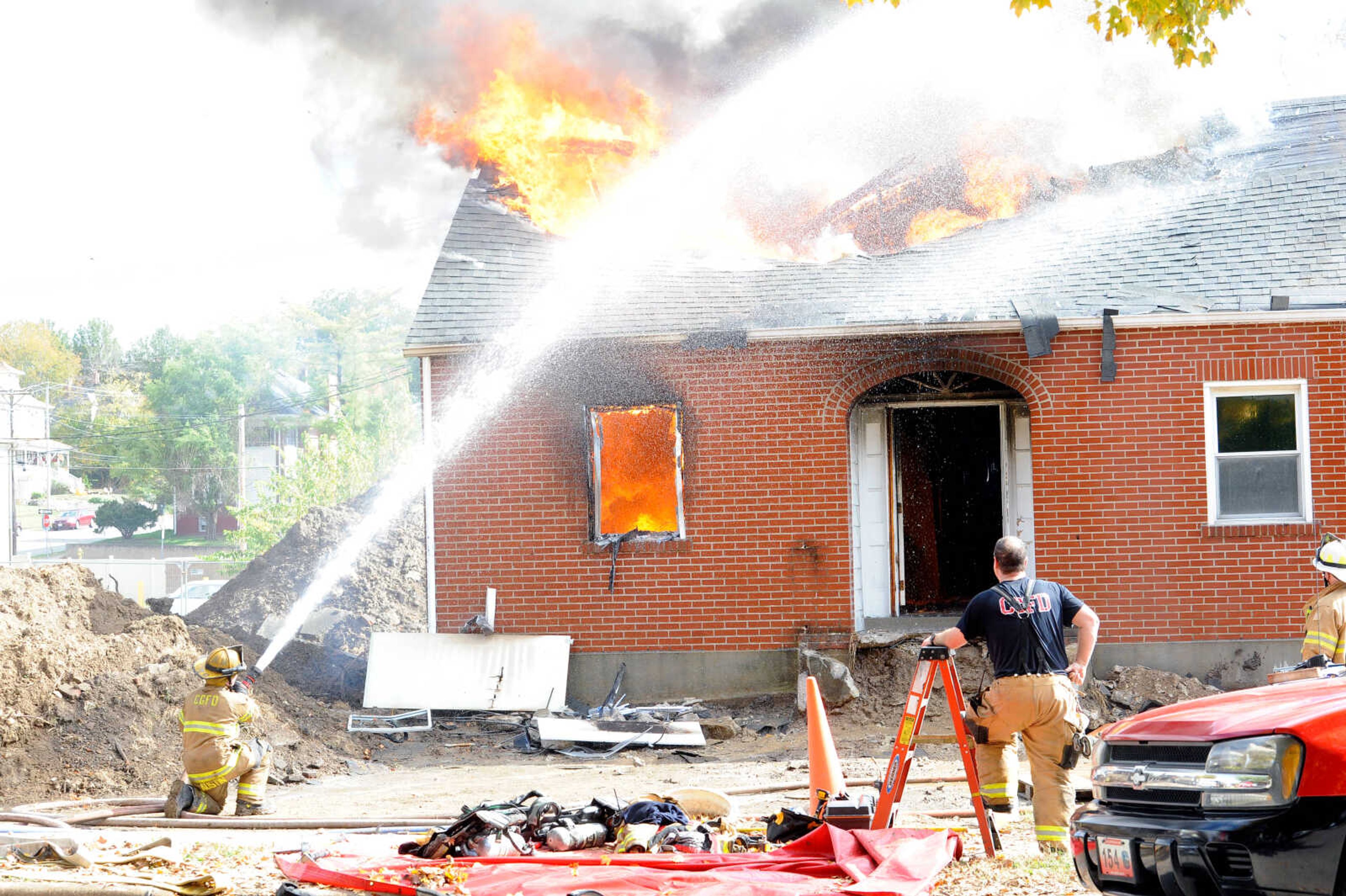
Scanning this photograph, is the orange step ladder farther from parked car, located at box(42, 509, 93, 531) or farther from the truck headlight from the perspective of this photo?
parked car, located at box(42, 509, 93, 531)

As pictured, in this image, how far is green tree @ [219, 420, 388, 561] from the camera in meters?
42.1

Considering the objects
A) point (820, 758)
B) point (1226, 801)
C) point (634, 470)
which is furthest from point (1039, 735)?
point (634, 470)

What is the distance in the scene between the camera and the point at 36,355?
208 feet

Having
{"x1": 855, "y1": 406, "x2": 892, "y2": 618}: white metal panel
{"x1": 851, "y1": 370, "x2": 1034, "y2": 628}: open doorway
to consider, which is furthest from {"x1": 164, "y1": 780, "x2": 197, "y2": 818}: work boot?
{"x1": 855, "y1": 406, "x2": 892, "y2": 618}: white metal panel

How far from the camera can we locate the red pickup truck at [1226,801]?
3.97m

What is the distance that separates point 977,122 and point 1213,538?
8.40 m

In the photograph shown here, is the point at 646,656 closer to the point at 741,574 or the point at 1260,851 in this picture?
the point at 741,574

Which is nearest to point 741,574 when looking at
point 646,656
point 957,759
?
point 646,656

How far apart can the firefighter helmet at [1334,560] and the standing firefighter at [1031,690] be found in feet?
6.96

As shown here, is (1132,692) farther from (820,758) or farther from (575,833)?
(575,833)

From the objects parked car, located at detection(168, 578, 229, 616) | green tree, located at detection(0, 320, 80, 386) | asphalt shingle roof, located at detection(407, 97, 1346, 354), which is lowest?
parked car, located at detection(168, 578, 229, 616)

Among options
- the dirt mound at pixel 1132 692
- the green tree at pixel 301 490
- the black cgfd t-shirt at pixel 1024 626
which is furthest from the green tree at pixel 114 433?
the black cgfd t-shirt at pixel 1024 626

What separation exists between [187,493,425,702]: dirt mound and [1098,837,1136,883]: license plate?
11.7 metres

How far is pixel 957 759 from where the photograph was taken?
35.2ft
